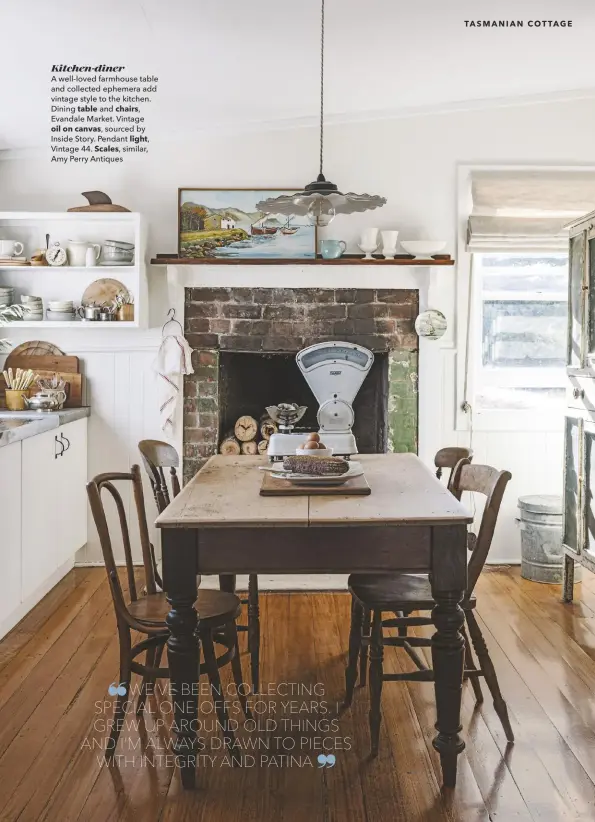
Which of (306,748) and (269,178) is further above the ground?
(269,178)

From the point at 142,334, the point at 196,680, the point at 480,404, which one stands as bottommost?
the point at 196,680

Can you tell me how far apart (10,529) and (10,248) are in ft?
5.94

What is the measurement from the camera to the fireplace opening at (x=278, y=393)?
4824 mm

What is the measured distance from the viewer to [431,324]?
14.7 feet

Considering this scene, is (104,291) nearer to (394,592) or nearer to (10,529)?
(10,529)

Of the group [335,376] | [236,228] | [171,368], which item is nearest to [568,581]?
[335,376]

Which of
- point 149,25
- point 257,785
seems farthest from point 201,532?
point 149,25

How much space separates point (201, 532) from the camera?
2.22 m

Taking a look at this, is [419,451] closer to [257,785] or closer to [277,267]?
[277,267]

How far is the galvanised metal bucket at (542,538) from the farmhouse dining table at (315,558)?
221 cm

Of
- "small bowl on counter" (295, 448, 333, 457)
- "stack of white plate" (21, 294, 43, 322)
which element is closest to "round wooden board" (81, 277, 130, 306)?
"stack of white plate" (21, 294, 43, 322)

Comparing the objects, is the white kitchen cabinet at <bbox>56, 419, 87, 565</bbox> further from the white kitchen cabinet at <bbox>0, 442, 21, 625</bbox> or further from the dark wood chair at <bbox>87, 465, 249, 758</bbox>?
the dark wood chair at <bbox>87, 465, 249, 758</bbox>

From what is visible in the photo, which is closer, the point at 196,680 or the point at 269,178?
the point at 196,680

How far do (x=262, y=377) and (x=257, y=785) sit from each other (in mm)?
2949
